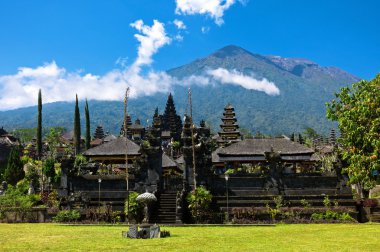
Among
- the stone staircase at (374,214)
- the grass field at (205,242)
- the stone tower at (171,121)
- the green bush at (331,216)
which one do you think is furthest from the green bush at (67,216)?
the stone tower at (171,121)

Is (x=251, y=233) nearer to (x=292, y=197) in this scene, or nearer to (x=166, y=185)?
(x=292, y=197)

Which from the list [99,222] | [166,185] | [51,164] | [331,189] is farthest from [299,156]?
[51,164]

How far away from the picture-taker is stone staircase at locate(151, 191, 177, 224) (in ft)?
98.9

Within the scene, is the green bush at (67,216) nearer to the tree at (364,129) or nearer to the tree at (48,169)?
the tree at (364,129)

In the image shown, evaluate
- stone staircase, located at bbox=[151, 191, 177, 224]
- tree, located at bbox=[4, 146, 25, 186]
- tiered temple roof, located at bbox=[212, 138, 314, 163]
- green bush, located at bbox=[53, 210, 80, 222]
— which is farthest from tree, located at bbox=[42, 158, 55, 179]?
stone staircase, located at bbox=[151, 191, 177, 224]

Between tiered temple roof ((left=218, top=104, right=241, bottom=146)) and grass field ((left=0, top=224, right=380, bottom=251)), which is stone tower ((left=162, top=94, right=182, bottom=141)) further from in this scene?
grass field ((left=0, top=224, right=380, bottom=251))

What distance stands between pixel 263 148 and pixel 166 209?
17275 mm

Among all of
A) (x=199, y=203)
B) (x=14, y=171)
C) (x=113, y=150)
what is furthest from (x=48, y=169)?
(x=199, y=203)

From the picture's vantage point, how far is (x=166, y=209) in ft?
103

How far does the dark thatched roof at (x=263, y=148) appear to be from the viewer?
1778 inches

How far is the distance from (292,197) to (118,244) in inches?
706

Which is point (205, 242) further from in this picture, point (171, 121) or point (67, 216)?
point (171, 121)

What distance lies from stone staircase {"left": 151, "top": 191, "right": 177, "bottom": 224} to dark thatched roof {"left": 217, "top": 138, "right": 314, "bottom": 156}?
47.3ft

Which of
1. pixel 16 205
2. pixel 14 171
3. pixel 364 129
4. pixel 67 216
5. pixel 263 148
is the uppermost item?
pixel 263 148
